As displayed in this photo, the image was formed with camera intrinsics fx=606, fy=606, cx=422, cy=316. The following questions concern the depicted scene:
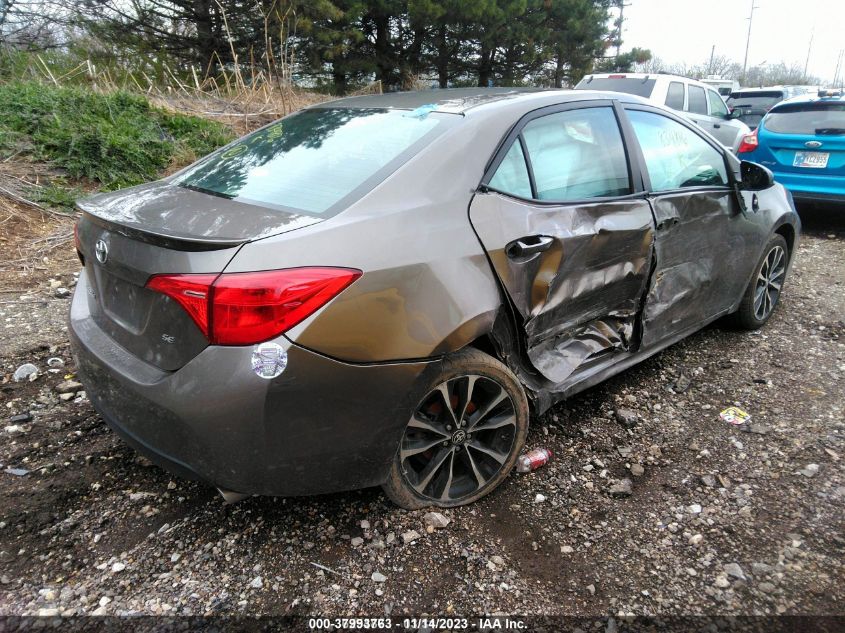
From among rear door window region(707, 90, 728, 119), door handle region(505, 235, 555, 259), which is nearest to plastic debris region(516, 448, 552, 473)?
door handle region(505, 235, 555, 259)

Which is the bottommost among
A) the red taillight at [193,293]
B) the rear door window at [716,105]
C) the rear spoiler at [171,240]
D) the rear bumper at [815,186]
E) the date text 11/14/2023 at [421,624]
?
the date text 11/14/2023 at [421,624]

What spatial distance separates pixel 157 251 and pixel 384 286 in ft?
2.46

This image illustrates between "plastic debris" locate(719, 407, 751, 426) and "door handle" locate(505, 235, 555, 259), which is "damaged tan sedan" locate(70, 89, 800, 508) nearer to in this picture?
"door handle" locate(505, 235, 555, 259)

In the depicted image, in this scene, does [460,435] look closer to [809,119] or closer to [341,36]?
[809,119]

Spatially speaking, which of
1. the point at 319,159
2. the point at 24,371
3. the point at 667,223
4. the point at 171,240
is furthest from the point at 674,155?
the point at 24,371

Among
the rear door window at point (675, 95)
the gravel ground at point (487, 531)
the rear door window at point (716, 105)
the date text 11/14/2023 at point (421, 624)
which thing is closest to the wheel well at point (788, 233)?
the gravel ground at point (487, 531)

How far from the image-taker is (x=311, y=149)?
8.59 feet

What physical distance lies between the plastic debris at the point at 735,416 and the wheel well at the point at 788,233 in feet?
5.21

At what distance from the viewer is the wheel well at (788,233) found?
435cm

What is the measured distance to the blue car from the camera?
699cm

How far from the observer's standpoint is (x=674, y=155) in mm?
3385

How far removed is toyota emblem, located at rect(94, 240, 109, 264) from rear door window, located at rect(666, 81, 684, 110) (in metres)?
9.54

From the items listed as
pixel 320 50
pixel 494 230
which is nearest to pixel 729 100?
pixel 320 50

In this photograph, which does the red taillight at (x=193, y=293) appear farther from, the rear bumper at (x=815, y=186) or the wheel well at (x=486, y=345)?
the rear bumper at (x=815, y=186)
